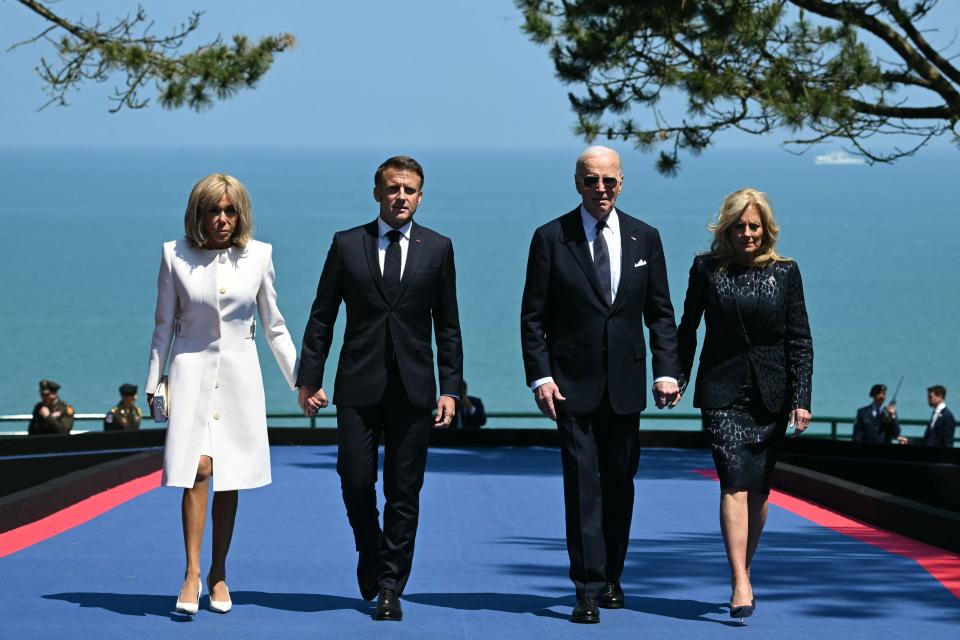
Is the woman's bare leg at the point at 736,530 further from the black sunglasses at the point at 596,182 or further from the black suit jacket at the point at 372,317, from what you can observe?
the black sunglasses at the point at 596,182

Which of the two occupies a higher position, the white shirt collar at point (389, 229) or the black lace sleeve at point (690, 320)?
the white shirt collar at point (389, 229)

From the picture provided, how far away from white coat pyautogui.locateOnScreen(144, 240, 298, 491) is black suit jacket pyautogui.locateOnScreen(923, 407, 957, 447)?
1388 cm

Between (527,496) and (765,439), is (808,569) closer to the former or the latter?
(765,439)

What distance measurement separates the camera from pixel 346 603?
7914 millimetres

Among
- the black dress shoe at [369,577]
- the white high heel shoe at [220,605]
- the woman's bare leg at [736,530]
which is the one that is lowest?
the white high heel shoe at [220,605]

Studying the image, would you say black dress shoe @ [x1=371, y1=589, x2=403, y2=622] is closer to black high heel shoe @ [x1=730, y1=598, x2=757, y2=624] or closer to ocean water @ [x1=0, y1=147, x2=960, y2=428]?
black high heel shoe @ [x1=730, y1=598, x2=757, y2=624]

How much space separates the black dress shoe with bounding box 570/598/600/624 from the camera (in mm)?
7422

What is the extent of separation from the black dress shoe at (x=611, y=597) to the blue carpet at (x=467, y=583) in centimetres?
7

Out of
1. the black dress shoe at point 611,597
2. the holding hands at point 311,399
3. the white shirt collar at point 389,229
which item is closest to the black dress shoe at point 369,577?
the holding hands at point 311,399

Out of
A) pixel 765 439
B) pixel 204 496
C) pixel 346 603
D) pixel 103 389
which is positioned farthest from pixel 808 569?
pixel 103 389

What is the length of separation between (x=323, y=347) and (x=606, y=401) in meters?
1.20

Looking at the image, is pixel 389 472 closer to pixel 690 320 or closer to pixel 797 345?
pixel 690 320

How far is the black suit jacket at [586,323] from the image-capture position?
25.0 ft

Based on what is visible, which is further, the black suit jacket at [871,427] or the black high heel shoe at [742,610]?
the black suit jacket at [871,427]
